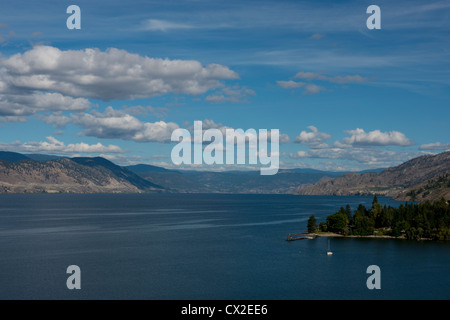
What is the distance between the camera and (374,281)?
131375 millimetres

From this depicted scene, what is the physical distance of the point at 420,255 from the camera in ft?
566

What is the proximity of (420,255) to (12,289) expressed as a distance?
144 metres

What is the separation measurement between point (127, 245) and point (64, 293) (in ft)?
269

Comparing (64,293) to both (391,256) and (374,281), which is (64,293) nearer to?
(374,281)

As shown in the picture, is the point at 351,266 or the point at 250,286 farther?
the point at 351,266

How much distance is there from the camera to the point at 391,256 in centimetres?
17162
